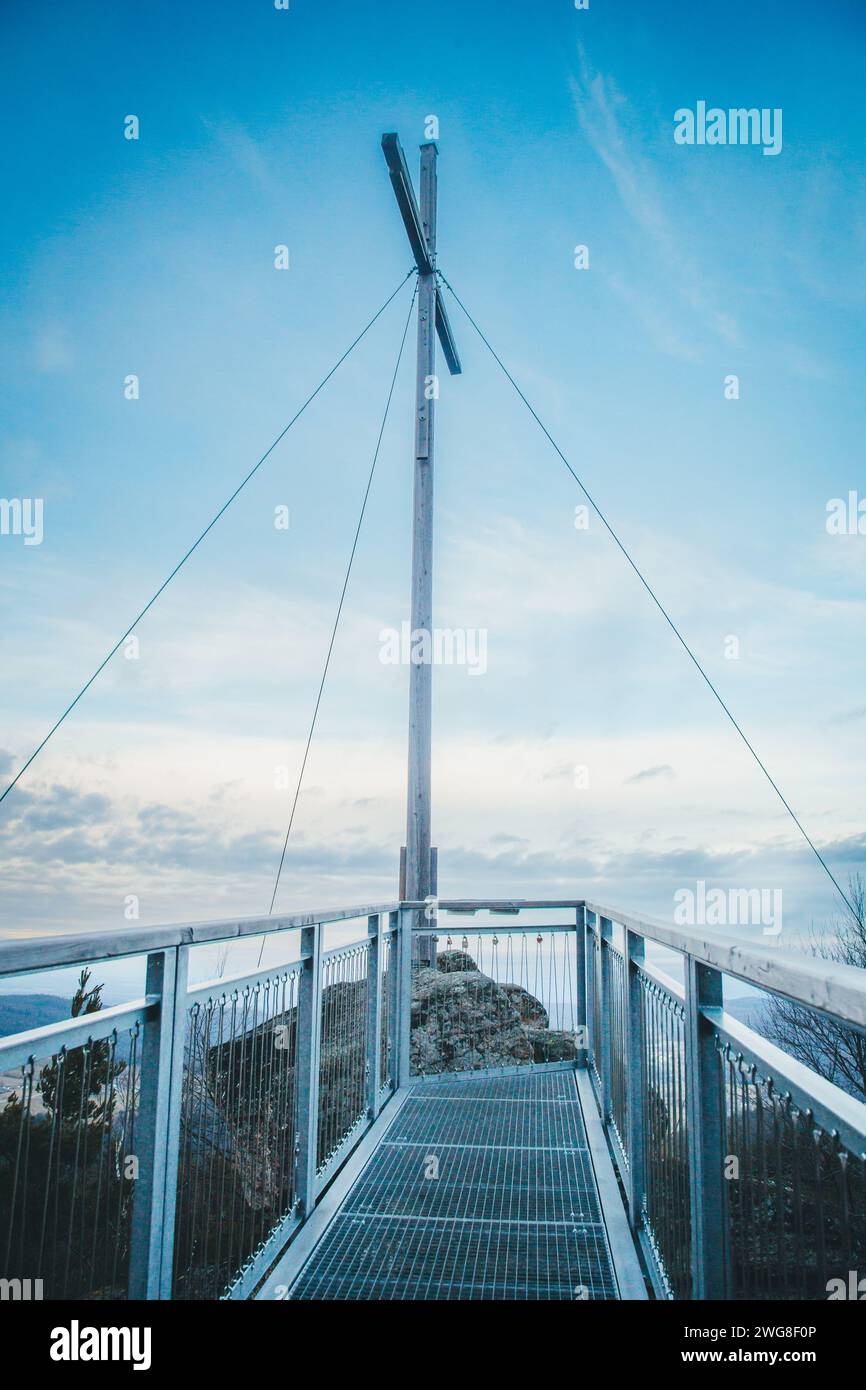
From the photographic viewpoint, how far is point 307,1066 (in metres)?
3.44

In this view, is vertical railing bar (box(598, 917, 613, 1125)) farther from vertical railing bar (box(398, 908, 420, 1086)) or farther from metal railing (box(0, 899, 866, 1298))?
vertical railing bar (box(398, 908, 420, 1086))

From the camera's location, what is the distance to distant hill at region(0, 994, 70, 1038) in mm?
1584

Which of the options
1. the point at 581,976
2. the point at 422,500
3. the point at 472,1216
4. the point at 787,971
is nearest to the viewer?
the point at 787,971

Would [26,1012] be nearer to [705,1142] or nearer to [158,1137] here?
[158,1137]

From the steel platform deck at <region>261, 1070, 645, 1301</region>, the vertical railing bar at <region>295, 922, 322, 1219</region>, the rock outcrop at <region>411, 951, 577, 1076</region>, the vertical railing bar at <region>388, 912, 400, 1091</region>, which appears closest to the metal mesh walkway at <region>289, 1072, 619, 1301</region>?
the steel platform deck at <region>261, 1070, 645, 1301</region>

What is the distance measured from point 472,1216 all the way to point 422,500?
549cm

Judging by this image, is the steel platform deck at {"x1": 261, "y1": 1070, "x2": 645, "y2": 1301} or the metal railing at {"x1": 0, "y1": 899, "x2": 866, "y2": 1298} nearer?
the metal railing at {"x1": 0, "y1": 899, "x2": 866, "y2": 1298}

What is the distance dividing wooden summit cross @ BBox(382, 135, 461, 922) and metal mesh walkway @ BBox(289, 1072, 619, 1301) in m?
1.96

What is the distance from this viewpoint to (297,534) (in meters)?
10.3

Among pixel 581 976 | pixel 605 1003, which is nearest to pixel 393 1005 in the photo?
pixel 581 976

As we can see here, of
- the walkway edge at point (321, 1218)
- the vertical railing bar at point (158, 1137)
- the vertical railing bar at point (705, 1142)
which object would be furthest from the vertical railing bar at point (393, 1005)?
the vertical railing bar at point (705, 1142)

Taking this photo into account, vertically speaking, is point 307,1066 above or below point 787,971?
below

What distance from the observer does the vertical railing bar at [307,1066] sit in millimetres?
3420

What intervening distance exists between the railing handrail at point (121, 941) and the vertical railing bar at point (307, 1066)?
15.7 inches
